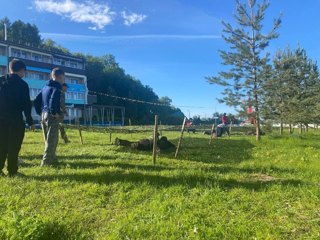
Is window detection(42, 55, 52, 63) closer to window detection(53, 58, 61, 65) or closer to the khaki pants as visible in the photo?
window detection(53, 58, 61, 65)

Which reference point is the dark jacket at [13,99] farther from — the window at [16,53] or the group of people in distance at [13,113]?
the window at [16,53]

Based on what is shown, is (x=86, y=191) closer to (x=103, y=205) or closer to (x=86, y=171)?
(x=103, y=205)

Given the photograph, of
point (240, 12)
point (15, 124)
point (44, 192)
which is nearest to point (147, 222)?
point (44, 192)

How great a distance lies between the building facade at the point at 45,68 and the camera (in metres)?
47.7

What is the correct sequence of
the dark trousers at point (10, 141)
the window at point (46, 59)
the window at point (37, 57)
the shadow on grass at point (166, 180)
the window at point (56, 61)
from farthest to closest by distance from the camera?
the window at point (56, 61) → the window at point (46, 59) → the window at point (37, 57) → the dark trousers at point (10, 141) → the shadow on grass at point (166, 180)

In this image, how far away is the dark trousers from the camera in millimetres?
6152

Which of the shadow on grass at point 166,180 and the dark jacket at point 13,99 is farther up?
the dark jacket at point 13,99

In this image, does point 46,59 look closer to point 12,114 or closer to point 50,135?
point 50,135

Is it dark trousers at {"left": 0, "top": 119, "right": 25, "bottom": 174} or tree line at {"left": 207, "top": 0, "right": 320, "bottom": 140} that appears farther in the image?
tree line at {"left": 207, "top": 0, "right": 320, "bottom": 140}

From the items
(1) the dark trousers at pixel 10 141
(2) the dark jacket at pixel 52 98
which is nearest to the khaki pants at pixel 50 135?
(2) the dark jacket at pixel 52 98

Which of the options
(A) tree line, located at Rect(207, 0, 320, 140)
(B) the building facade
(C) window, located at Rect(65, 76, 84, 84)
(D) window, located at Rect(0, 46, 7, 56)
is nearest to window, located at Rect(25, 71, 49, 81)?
(B) the building facade

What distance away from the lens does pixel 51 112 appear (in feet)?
22.9

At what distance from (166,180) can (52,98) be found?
2.99 m

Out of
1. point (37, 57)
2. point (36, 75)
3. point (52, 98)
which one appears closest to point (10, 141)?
point (52, 98)
